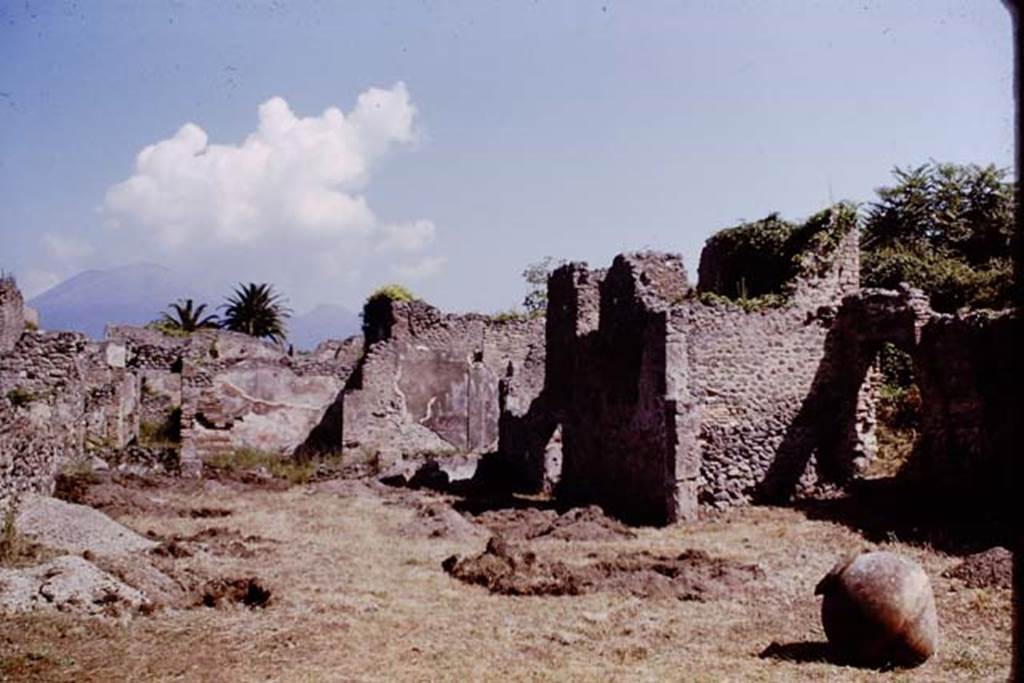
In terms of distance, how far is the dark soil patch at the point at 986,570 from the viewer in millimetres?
9773

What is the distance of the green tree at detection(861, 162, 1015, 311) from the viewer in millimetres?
24188

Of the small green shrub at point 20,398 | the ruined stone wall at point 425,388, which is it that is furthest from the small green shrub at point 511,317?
the small green shrub at point 20,398

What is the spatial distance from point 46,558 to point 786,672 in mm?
8494

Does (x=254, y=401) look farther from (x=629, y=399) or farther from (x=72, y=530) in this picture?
(x=72, y=530)

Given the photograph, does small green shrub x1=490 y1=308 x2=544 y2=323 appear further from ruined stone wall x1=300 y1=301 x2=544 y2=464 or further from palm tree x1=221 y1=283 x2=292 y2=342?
palm tree x1=221 y1=283 x2=292 y2=342

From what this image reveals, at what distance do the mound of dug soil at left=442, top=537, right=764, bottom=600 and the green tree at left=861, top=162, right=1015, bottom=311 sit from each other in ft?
49.5

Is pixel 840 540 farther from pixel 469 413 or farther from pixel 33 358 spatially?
pixel 33 358

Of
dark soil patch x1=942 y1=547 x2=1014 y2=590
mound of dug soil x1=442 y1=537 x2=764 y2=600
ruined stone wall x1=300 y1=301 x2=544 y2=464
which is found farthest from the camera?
ruined stone wall x1=300 y1=301 x2=544 y2=464

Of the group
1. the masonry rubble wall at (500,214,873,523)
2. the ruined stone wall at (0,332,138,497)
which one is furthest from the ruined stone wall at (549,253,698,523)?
the ruined stone wall at (0,332,138,497)

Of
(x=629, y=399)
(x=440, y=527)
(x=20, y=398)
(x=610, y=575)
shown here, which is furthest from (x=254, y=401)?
(x=610, y=575)

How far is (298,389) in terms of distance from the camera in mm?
26812

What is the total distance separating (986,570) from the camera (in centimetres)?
1000

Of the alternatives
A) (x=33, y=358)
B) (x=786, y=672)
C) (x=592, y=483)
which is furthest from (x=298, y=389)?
(x=786, y=672)

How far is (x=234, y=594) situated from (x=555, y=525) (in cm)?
635
